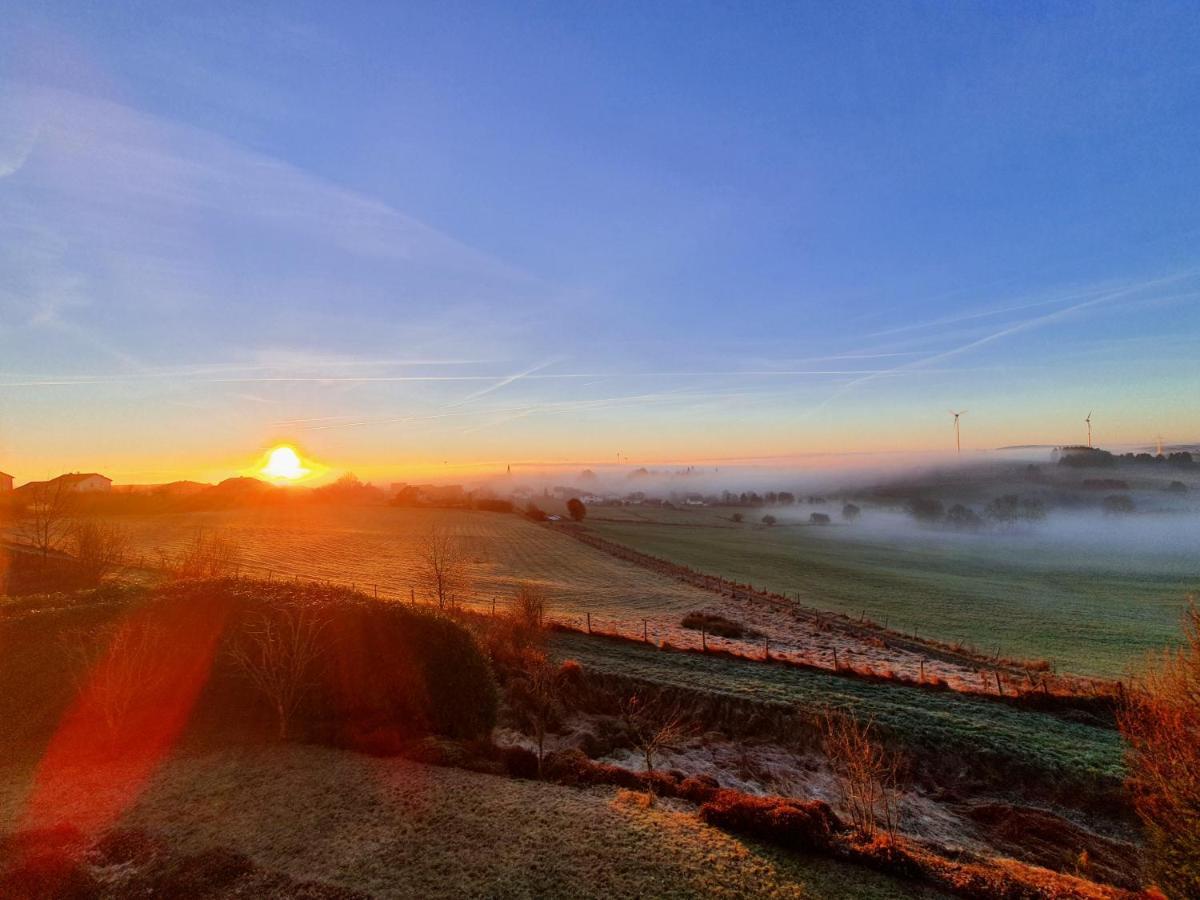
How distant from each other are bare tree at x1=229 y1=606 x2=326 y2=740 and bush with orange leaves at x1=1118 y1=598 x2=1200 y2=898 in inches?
714

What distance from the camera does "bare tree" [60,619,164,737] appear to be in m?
14.8

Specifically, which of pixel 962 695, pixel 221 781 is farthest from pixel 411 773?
pixel 962 695

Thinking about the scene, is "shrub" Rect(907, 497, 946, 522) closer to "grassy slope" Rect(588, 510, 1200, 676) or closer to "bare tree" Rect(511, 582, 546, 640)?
"grassy slope" Rect(588, 510, 1200, 676)

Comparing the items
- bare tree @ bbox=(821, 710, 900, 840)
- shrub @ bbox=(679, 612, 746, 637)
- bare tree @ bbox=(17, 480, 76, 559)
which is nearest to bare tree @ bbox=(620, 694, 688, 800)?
bare tree @ bbox=(821, 710, 900, 840)

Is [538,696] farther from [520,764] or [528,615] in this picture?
[528,615]

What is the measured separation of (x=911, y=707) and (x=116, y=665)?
Result: 26.9m

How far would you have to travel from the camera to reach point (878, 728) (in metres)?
20.3

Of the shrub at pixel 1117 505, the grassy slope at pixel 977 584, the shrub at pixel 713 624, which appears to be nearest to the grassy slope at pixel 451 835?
the shrub at pixel 713 624

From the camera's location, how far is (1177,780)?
8742 mm

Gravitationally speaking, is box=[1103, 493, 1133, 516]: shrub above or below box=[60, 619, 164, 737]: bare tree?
below

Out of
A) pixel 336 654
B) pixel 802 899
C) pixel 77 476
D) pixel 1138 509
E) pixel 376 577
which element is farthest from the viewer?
pixel 1138 509

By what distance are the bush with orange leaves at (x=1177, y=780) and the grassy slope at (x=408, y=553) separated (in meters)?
31.6

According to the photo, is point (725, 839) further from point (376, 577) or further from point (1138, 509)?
point (1138, 509)

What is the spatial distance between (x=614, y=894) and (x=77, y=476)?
5853 inches
